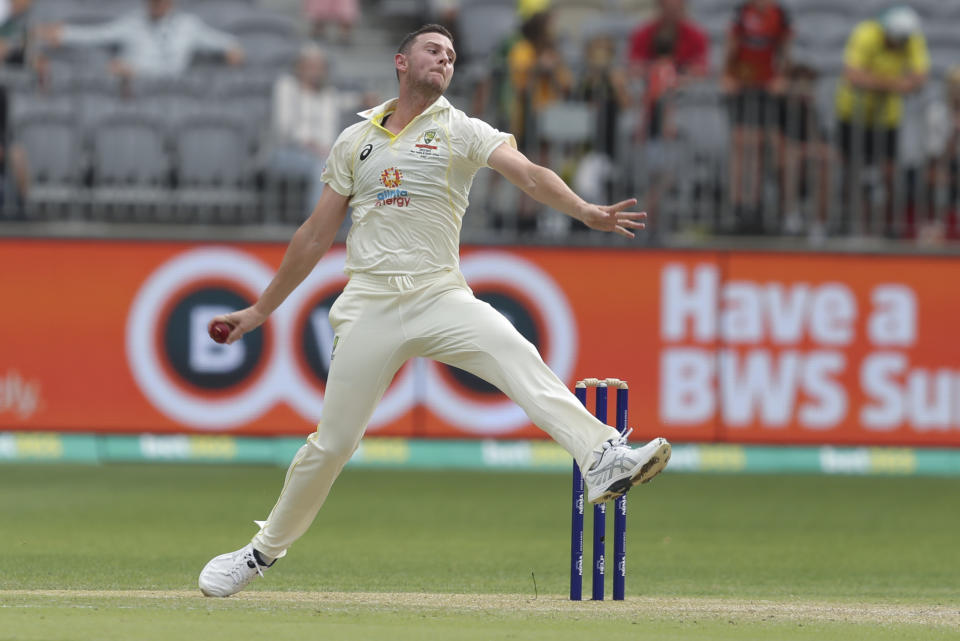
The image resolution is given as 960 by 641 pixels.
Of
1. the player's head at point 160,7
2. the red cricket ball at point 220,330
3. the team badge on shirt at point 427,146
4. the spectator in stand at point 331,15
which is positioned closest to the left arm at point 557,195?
the team badge on shirt at point 427,146

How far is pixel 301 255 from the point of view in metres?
7.80

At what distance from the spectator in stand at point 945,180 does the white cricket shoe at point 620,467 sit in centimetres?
922

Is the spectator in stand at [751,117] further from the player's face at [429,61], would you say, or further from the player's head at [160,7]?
the player's face at [429,61]

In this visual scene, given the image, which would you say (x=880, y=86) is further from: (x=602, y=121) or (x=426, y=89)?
(x=426, y=89)

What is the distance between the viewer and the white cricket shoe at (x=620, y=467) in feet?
23.2

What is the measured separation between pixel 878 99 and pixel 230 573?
992 cm

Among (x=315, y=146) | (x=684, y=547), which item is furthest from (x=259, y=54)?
(x=684, y=547)

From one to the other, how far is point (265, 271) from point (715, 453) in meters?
4.51

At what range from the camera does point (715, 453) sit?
15.3 meters

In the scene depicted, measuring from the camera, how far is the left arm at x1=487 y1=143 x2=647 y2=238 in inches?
283

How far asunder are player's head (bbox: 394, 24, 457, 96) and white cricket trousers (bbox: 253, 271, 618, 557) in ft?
2.92

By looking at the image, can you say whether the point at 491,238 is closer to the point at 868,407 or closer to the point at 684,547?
the point at 868,407

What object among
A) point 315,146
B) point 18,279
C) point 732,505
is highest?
point 315,146

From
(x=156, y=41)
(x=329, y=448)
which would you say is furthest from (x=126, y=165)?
(x=329, y=448)
